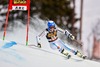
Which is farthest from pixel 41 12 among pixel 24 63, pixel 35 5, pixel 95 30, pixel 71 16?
pixel 95 30

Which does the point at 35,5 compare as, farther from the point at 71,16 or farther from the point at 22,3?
the point at 22,3

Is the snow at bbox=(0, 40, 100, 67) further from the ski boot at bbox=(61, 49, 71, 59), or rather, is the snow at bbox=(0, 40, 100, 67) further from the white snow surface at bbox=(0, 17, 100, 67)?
the ski boot at bbox=(61, 49, 71, 59)

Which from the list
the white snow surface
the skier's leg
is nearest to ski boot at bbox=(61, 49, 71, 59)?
the skier's leg

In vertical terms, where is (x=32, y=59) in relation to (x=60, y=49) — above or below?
below

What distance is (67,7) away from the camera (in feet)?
120

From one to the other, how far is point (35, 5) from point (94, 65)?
18.3 metres

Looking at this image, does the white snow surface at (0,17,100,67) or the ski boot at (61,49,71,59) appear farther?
the ski boot at (61,49,71,59)

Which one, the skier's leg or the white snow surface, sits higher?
the skier's leg

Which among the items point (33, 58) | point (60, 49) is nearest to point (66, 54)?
point (60, 49)

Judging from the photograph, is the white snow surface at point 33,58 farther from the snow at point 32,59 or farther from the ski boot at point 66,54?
the ski boot at point 66,54

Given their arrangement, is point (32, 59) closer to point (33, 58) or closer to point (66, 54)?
point (33, 58)

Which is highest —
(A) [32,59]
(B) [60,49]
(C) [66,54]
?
(B) [60,49]

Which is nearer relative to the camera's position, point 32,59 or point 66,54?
point 32,59

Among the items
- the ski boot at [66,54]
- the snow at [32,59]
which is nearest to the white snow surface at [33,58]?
the snow at [32,59]
